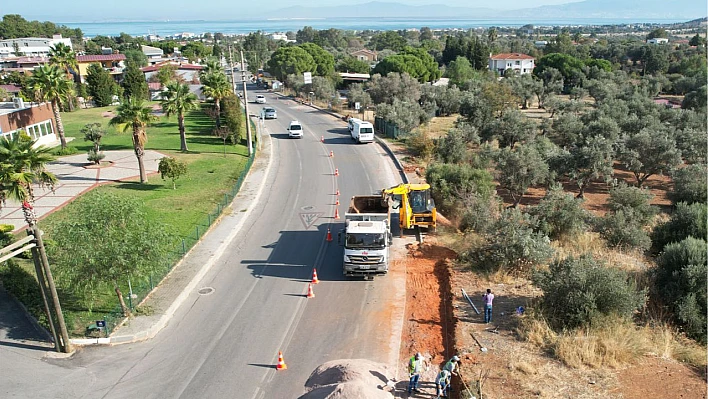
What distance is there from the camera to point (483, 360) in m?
13.6

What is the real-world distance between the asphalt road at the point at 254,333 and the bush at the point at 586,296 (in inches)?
192

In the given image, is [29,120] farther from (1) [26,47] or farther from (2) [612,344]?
(1) [26,47]

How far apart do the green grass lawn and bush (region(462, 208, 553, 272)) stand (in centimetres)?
1161

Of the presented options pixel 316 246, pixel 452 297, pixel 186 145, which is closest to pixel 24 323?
pixel 316 246

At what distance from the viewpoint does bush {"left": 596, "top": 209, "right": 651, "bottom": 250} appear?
68.8ft

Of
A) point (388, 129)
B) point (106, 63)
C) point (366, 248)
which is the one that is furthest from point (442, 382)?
point (106, 63)

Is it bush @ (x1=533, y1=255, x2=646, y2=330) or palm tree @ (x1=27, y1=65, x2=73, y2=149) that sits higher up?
palm tree @ (x1=27, y1=65, x2=73, y2=149)

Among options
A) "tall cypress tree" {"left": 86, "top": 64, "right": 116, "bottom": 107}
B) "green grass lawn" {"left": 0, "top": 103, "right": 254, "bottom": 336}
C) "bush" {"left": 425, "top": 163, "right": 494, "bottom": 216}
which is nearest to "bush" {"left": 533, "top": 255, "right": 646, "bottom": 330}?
"bush" {"left": 425, "top": 163, "right": 494, "bottom": 216}

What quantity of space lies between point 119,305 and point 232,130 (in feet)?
96.6

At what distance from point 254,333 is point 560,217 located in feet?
47.0

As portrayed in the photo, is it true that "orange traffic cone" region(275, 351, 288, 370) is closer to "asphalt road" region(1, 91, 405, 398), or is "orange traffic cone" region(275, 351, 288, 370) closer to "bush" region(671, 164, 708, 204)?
"asphalt road" region(1, 91, 405, 398)

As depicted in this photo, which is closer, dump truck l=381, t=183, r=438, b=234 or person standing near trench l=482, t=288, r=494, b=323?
person standing near trench l=482, t=288, r=494, b=323

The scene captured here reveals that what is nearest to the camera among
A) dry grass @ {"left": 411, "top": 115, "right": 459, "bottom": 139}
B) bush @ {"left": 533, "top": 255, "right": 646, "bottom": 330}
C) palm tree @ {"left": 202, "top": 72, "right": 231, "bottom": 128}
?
bush @ {"left": 533, "top": 255, "right": 646, "bottom": 330}

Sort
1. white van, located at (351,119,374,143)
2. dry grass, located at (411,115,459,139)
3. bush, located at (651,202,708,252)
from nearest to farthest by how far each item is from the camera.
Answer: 1. bush, located at (651,202,708,252)
2. white van, located at (351,119,374,143)
3. dry grass, located at (411,115,459,139)
